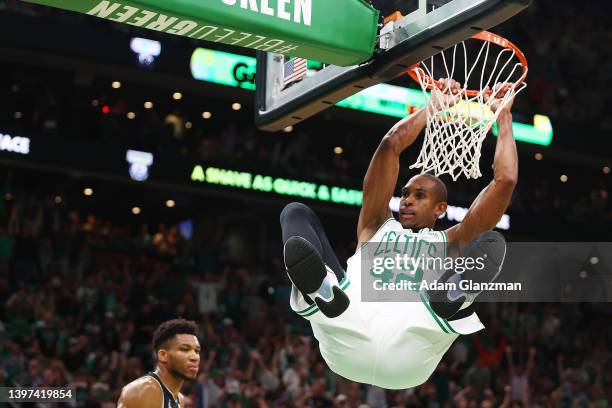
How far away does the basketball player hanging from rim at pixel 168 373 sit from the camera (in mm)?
6000

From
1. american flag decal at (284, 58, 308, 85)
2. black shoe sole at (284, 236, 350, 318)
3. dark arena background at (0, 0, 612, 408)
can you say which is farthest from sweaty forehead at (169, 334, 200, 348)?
dark arena background at (0, 0, 612, 408)

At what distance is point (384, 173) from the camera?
565cm

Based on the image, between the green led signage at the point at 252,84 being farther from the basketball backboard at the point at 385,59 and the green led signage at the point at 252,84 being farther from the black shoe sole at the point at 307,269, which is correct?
the black shoe sole at the point at 307,269

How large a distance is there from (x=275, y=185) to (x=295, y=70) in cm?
Answer: 1030

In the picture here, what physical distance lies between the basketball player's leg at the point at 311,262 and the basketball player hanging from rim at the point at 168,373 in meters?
1.39

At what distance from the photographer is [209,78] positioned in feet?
49.8

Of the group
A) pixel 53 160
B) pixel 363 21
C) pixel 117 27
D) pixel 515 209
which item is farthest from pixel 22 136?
pixel 363 21

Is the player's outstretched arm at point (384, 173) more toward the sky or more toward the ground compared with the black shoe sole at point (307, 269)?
more toward the sky

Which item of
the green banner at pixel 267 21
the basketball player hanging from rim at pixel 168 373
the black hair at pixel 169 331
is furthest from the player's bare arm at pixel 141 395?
the green banner at pixel 267 21

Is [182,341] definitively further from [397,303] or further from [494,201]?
[494,201]

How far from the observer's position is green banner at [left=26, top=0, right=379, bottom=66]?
4.54 metres

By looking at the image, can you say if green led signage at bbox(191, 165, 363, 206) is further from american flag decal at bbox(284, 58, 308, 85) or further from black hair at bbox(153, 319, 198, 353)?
american flag decal at bbox(284, 58, 308, 85)

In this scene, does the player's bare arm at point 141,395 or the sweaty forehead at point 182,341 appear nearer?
the player's bare arm at point 141,395

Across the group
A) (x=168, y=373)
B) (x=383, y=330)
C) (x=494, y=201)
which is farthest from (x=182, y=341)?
(x=494, y=201)
